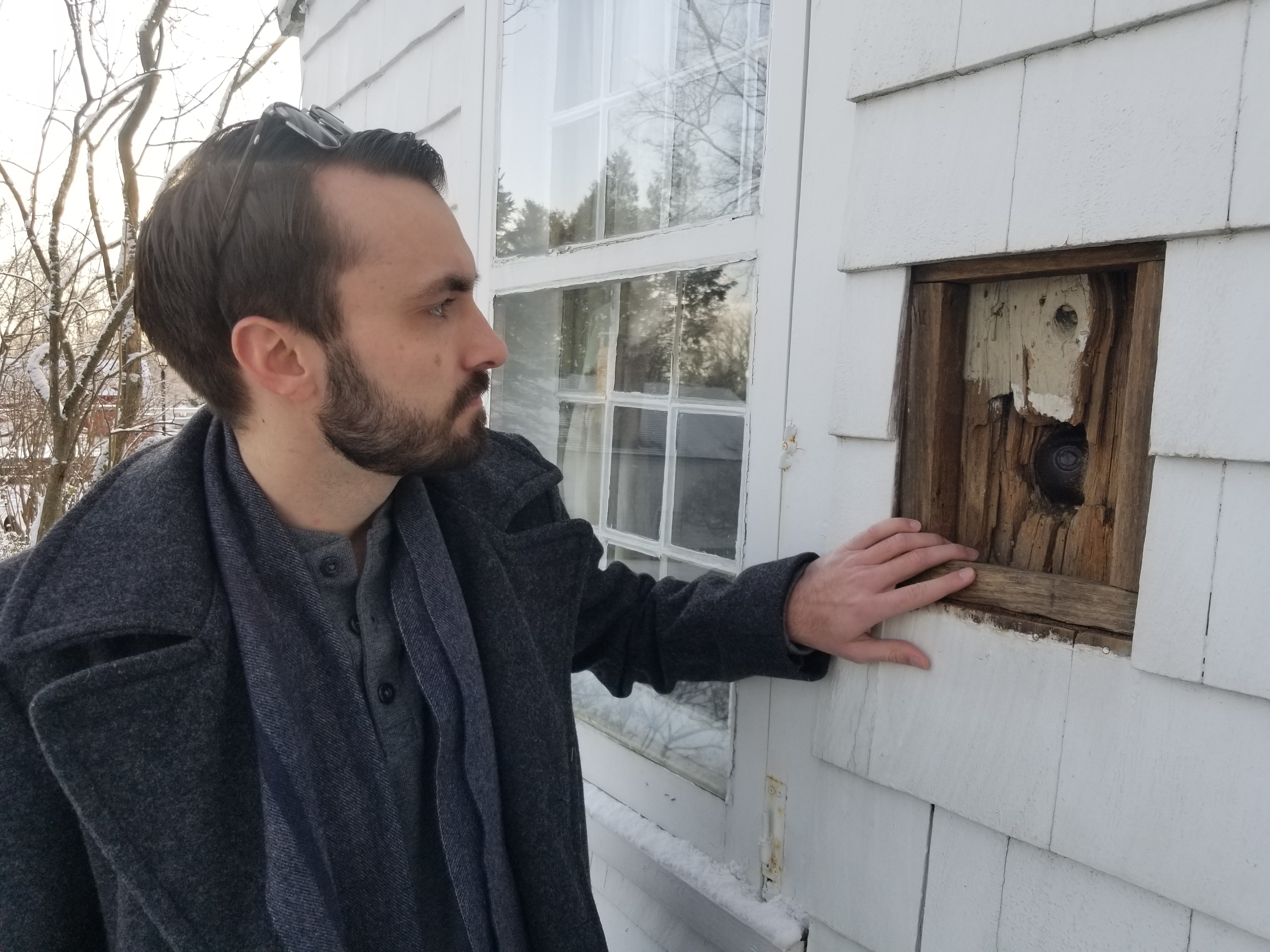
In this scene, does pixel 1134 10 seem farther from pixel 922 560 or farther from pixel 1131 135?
pixel 922 560

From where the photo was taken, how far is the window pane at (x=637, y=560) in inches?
71.8

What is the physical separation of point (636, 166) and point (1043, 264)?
1.00m

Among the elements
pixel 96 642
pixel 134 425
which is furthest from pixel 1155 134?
pixel 134 425

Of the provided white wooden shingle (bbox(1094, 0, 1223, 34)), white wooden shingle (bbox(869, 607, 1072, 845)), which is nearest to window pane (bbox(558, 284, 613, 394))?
white wooden shingle (bbox(869, 607, 1072, 845))

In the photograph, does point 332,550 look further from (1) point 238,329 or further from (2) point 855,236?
(2) point 855,236

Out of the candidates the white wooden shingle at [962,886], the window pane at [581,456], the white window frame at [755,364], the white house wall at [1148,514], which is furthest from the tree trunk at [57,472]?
the white wooden shingle at [962,886]

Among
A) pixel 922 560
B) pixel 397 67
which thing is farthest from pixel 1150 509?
pixel 397 67

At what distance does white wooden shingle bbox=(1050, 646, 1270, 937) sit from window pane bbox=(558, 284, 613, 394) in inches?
47.2

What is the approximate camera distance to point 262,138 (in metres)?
1.35

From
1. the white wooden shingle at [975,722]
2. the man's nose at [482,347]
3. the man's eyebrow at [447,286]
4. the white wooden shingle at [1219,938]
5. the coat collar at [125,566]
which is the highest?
the man's eyebrow at [447,286]

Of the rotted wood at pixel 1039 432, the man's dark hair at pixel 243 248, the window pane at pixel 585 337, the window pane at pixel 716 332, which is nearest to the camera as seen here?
the rotted wood at pixel 1039 432

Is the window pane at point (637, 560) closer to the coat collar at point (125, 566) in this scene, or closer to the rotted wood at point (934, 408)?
the rotted wood at point (934, 408)

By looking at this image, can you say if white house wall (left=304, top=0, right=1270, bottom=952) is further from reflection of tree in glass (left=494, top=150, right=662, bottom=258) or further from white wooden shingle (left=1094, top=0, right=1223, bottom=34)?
reflection of tree in glass (left=494, top=150, right=662, bottom=258)

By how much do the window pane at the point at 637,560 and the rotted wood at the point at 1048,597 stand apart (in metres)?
0.72
